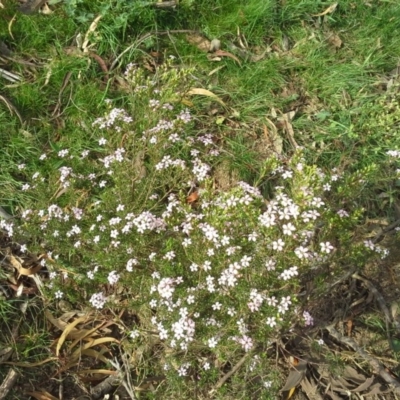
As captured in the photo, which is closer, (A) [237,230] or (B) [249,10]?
(A) [237,230]

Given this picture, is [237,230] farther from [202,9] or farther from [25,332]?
[202,9]

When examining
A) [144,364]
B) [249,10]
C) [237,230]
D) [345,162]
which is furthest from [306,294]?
[249,10]

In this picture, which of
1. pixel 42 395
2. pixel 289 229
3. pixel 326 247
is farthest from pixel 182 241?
pixel 42 395

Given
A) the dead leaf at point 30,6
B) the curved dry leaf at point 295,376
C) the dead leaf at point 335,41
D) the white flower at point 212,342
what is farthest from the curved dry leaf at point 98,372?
the dead leaf at point 335,41

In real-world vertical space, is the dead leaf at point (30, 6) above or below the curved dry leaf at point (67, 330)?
above

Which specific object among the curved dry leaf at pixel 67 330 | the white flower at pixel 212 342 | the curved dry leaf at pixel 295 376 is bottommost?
the curved dry leaf at pixel 295 376

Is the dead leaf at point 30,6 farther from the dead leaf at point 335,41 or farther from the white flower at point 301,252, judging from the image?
the white flower at point 301,252

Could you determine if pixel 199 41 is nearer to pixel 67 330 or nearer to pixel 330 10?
pixel 330 10
